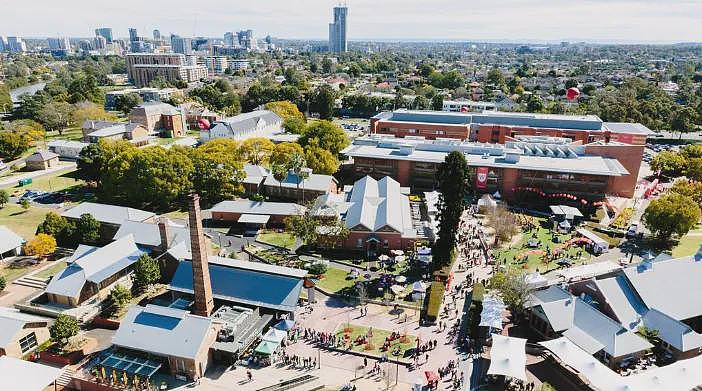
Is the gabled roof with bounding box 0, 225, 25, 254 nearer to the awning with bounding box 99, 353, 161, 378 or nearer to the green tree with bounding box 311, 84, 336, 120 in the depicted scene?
the awning with bounding box 99, 353, 161, 378

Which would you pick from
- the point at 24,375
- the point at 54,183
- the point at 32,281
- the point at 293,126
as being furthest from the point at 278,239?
the point at 293,126

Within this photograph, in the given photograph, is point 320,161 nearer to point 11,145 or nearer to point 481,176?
point 481,176

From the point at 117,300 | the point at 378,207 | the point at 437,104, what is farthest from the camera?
the point at 437,104

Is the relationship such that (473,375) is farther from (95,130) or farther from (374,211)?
(95,130)

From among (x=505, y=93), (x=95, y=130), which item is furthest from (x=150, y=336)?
(x=505, y=93)

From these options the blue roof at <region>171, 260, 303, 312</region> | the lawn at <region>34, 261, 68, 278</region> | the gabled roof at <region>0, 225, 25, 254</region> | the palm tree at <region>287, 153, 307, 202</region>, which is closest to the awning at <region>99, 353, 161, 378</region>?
the blue roof at <region>171, 260, 303, 312</region>

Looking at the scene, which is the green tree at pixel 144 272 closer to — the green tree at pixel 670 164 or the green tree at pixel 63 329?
the green tree at pixel 63 329

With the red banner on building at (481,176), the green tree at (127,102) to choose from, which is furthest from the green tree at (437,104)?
the green tree at (127,102)
